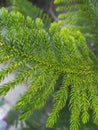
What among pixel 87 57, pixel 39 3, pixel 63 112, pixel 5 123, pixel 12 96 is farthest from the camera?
pixel 39 3

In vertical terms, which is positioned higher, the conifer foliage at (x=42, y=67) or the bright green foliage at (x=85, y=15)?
the bright green foliage at (x=85, y=15)

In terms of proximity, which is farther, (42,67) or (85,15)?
(85,15)

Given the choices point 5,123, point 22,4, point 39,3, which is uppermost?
point 39,3

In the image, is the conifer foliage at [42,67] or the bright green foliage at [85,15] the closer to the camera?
the conifer foliage at [42,67]

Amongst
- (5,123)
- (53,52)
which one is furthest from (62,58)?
(5,123)

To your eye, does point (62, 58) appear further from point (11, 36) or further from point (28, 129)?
point (28, 129)

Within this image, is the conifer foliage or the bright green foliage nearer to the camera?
the conifer foliage

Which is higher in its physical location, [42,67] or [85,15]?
[85,15]

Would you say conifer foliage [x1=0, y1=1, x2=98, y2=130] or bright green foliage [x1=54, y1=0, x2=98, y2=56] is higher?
bright green foliage [x1=54, y1=0, x2=98, y2=56]
